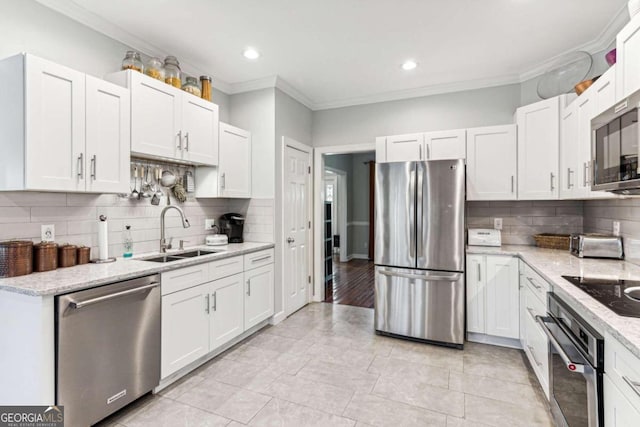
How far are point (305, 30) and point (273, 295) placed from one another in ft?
8.46

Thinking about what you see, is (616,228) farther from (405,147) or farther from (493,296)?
(405,147)

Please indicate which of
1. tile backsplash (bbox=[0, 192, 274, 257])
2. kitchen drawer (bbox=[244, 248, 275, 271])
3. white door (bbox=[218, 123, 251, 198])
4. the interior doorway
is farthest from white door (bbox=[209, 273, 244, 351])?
the interior doorway

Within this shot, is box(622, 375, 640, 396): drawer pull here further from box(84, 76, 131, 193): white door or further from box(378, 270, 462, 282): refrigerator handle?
box(84, 76, 131, 193): white door

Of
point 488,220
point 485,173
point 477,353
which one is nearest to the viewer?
point 477,353

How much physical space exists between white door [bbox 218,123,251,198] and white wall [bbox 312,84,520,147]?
3.96ft

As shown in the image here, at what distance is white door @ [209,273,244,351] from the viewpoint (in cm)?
268

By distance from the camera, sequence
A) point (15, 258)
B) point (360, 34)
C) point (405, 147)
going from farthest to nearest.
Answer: point (405, 147)
point (360, 34)
point (15, 258)

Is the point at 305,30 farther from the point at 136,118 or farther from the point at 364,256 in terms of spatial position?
the point at 364,256

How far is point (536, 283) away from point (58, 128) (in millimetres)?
3247

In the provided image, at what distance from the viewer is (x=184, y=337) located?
2.39m

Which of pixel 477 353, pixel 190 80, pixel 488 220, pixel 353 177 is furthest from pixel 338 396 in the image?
pixel 353 177

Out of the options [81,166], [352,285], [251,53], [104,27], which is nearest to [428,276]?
[352,285]

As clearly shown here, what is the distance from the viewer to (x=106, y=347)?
1867mm

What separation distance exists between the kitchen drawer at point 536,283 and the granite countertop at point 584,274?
2.2 inches
